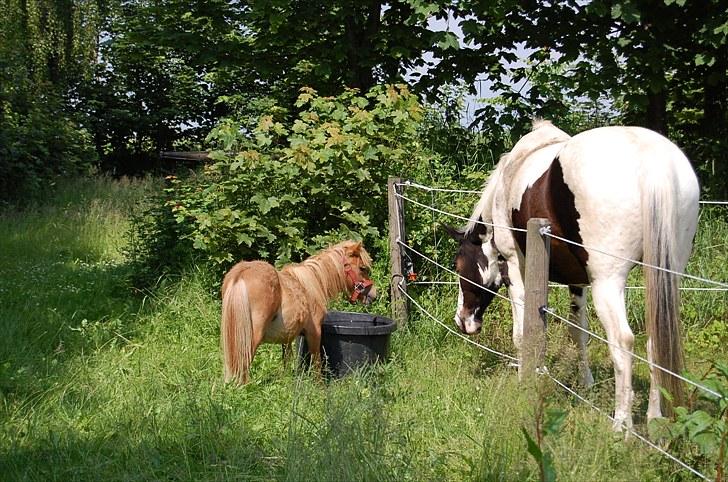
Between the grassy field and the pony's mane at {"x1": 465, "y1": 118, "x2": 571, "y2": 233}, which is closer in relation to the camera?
the grassy field

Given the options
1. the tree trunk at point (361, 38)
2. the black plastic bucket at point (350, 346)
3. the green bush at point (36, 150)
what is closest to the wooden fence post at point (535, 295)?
the black plastic bucket at point (350, 346)

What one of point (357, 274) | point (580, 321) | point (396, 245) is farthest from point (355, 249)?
point (580, 321)

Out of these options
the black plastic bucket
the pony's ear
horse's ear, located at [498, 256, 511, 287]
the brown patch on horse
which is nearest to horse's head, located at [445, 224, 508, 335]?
horse's ear, located at [498, 256, 511, 287]

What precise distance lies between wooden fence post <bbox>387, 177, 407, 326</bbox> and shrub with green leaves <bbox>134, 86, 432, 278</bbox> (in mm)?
321

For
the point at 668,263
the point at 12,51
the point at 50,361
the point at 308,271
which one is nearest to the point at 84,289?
the point at 50,361

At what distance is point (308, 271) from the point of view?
17.4 feet

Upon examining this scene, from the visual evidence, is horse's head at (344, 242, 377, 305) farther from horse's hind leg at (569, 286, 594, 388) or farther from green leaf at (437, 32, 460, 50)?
green leaf at (437, 32, 460, 50)

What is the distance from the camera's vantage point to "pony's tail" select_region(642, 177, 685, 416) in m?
3.35

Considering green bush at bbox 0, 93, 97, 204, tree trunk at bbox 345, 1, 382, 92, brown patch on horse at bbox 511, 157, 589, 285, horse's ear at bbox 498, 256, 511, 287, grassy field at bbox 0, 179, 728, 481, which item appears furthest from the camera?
green bush at bbox 0, 93, 97, 204

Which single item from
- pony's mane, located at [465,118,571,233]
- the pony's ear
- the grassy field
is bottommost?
the grassy field

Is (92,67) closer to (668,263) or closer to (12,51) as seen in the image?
(12,51)

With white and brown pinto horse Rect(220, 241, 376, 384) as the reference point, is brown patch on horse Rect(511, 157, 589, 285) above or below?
above

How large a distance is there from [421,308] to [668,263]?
9.33 feet

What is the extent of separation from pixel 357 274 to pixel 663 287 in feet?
8.41
